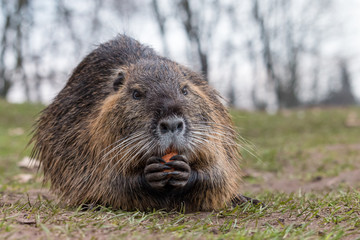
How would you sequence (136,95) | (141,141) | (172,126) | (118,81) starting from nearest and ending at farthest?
(172,126) → (141,141) → (136,95) → (118,81)

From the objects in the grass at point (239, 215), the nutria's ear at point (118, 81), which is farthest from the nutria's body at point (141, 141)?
the grass at point (239, 215)

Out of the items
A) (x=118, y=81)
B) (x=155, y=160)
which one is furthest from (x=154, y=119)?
(x=118, y=81)

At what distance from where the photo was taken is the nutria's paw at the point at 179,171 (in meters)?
2.41

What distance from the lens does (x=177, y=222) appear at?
2213 mm

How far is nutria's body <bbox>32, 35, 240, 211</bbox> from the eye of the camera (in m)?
2.43

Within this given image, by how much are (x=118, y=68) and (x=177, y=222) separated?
156 centimetres

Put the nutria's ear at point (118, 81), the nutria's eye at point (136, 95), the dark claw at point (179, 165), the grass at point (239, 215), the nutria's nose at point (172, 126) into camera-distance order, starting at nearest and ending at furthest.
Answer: the grass at point (239, 215), the nutria's nose at point (172, 126), the dark claw at point (179, 165), the nutria's eye at point (136, 95), the nutria's ear at point (118, 81)

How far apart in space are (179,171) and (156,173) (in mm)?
147

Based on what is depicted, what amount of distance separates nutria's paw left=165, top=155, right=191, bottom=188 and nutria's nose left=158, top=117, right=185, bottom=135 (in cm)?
20

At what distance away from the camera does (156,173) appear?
7.91ft

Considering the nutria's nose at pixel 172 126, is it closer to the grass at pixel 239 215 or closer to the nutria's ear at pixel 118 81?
the grass at pixel 239 215

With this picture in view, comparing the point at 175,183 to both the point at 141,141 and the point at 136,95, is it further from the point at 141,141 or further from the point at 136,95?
the point at 136,95

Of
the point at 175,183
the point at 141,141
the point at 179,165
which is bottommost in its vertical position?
the point at 175,183

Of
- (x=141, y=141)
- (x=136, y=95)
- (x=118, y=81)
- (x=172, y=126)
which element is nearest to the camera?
(x=172, y=126)
